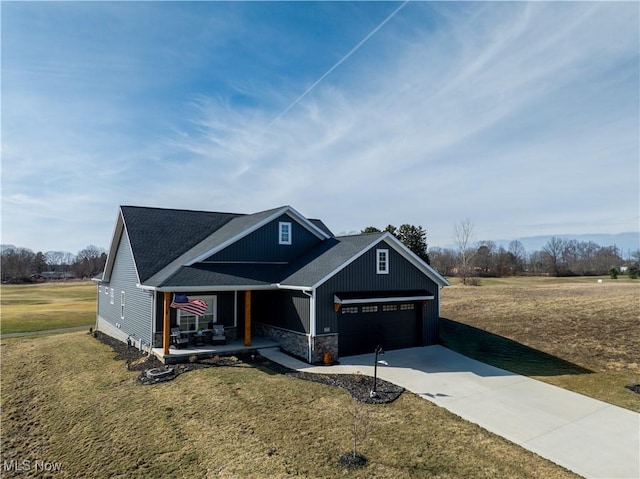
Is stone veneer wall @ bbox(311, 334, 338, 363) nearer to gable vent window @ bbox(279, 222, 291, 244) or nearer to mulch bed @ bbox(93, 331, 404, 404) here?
mulch bed @ bbox(93, 331, 404, 404)

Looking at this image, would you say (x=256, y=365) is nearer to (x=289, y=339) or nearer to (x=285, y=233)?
(x=289, y=339)

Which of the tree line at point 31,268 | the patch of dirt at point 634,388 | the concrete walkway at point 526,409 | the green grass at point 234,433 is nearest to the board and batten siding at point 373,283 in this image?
the concrete walkway at point 526,409

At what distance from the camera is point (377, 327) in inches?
639

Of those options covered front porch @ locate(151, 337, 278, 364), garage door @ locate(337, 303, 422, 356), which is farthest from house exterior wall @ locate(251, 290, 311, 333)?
garage door @ locate(337, 303, 422, 356)

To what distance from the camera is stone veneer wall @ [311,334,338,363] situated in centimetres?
1420

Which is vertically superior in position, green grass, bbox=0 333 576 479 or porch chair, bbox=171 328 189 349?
porch chair, bbox=171 328 189 349

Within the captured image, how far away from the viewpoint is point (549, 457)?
7.51 m

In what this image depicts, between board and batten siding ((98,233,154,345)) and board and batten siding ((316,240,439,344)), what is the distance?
23.3 feet

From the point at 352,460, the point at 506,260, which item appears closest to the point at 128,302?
the point at 352,460

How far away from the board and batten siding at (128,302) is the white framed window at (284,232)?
6275 mm

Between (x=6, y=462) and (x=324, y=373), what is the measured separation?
8406 millimetres

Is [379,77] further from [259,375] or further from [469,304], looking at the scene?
[469,304]

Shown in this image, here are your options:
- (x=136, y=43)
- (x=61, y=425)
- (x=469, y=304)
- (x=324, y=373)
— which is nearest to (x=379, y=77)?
(x=136, y=43)

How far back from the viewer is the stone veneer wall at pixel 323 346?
14.2 metres
